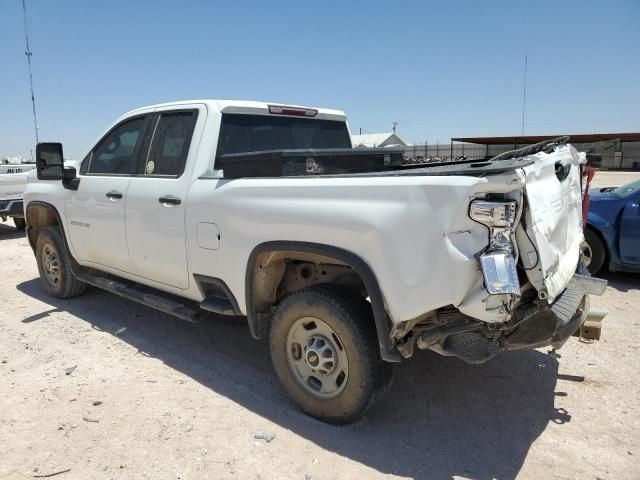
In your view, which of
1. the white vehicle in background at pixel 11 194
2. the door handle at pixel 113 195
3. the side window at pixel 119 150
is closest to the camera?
the door handle at pixel 113 195

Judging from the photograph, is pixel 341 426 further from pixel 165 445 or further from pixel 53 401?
pixel 53 401

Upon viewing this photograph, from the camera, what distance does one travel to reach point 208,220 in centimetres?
363

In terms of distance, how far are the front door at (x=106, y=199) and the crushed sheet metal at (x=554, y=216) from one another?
3.34 meters

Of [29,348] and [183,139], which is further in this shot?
[29,348]

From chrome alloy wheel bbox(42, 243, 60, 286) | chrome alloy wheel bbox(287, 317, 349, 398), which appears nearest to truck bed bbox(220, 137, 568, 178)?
chrome alloy wheel bbox(287, 317, 349, 398)

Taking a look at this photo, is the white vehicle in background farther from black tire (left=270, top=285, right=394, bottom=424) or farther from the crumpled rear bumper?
the crumpled rear bumper

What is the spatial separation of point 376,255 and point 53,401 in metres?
2.63

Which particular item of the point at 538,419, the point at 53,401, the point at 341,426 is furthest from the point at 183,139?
the point at 538,419

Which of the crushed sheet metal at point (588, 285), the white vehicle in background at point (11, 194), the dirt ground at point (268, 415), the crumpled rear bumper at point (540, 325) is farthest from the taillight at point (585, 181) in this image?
the white vehicle in background at point (11, 194)

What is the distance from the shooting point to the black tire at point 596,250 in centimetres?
649

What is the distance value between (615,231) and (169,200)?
546 cm

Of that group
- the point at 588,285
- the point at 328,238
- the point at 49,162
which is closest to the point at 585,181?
the point at 588,285

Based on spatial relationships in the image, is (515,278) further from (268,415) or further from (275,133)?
(275,133)

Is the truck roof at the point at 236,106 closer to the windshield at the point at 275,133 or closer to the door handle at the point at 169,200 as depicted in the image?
the windshield at the point at 275,133
